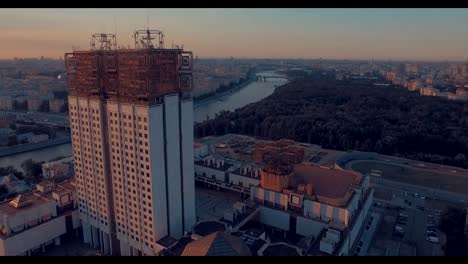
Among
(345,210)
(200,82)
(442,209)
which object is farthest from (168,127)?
(200,82)

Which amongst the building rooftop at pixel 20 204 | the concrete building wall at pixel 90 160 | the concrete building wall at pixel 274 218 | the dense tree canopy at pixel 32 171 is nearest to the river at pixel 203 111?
the dense tree canopy at pixel 32 171

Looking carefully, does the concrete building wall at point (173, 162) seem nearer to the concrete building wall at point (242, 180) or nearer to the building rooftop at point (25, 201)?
the building rooftop at point (25, 201)

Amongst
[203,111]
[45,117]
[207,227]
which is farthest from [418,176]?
[45,117]

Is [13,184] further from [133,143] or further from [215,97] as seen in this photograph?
[215,97]

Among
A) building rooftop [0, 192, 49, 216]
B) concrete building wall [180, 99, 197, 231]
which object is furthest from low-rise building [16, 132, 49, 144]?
concrete building wall [180, 99, 197, 231]

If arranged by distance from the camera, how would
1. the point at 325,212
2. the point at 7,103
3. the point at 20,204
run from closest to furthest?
1. the point at 20,204
2. the point at 325,212
3. the point at 7,103

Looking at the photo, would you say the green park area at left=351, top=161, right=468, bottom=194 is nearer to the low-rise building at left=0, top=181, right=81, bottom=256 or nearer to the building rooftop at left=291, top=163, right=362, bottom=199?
the building rooftop at left=291, top=163, right=362, bottom=199
